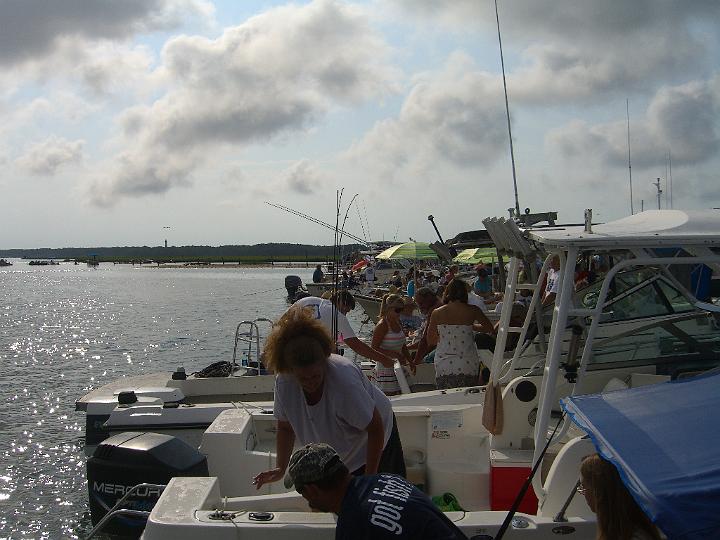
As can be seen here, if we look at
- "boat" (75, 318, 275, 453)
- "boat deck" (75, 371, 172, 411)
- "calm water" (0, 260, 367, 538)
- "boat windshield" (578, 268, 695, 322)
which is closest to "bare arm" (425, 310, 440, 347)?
"boat" (75, 318, 275, 453)

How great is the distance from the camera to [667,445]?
2846 mm

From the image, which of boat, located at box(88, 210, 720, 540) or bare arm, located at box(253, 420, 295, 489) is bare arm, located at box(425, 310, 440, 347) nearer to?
boat, located at box(88, 210, 720, 540)

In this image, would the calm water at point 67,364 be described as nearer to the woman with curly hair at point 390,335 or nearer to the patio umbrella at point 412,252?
the woman with curly hair at point 390,335

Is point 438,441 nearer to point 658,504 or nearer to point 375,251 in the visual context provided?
point 658,504

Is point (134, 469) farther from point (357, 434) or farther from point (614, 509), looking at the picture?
point (614, 509)

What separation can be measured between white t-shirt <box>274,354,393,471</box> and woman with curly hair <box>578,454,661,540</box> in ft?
4.54

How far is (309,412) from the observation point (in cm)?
417

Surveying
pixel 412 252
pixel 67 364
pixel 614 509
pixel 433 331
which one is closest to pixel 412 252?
pixel 412 252

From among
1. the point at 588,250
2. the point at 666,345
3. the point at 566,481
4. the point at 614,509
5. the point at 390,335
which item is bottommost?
the point at 566,481

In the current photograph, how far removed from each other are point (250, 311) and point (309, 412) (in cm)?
4189

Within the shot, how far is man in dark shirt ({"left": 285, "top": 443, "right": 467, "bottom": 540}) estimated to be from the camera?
8.56 feet

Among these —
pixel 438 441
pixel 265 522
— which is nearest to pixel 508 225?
pixel 438 441

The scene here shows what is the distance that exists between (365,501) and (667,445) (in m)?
1.10

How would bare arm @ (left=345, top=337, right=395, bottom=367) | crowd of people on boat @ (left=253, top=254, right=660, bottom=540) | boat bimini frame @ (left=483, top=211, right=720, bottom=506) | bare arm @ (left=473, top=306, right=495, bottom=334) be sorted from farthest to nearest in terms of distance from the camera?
1. bare arm @ (left=473, top=306, right=495, bottom=334)
2. bare arm @ (left=345, top=337, right=395, bottom=367)
3. boat bimini frame @ (left=483, top=211, right=720, bottom=506)
4. crowd of people on boat @ (left=253, top=254, right=660, bottom=540)
